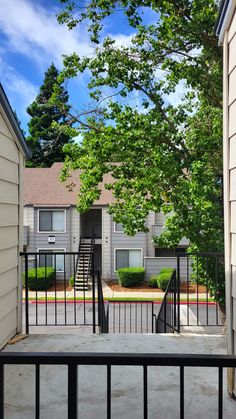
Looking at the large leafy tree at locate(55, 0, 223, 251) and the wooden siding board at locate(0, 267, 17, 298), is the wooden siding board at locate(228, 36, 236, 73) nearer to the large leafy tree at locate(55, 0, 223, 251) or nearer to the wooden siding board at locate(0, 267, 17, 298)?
the wooden siding board at locate(0, 267, 17, 298)

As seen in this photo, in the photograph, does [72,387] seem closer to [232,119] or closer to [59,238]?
[232,119]

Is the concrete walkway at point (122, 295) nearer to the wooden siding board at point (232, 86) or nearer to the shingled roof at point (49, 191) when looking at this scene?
the shingled roof at point (49, 191)

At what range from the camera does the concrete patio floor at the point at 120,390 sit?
6.66ft

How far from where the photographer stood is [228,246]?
7.45 feet

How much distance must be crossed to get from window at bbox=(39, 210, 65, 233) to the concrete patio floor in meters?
12.4

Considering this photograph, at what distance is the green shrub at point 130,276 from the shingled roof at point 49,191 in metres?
3.17

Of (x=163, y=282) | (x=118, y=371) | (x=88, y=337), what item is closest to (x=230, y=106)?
(x=118, y=371)

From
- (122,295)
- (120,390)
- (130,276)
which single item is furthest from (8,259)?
(130,276)

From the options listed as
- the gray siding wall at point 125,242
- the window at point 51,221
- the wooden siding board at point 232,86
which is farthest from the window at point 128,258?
the wooden siding board at point 232,86

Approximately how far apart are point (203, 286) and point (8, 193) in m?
7.82

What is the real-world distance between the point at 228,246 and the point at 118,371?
1275 mm

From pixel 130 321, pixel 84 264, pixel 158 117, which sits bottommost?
pixel 130 321

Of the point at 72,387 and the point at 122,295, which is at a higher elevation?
the point at 72,387

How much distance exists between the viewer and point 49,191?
52.3 feet
